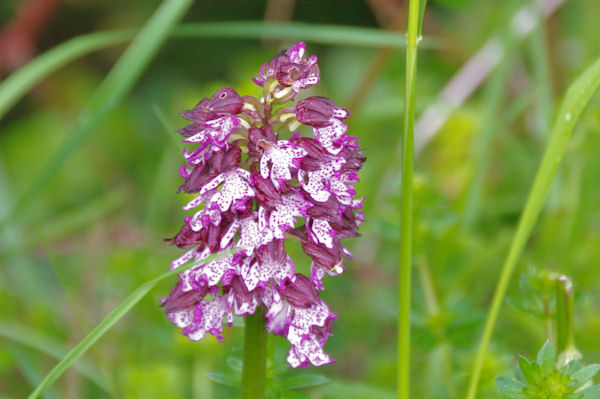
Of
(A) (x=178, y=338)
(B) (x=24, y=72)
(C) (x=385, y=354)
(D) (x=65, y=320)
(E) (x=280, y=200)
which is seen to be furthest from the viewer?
(D) (x=65, y=320)

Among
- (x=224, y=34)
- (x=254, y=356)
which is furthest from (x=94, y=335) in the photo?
(x=224, y=34)

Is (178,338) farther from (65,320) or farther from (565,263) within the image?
(565,263)

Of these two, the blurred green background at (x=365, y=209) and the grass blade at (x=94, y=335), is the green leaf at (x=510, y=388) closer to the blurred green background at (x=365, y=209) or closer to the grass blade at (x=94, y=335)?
the blurred green background at (x=365, y=209)

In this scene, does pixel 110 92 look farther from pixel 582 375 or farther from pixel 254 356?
pixel 582 375

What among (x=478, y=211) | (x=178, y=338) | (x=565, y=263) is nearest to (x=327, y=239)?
(x=178, y=338)

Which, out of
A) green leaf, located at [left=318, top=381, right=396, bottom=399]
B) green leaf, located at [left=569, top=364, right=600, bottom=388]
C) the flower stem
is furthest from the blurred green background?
green leaf, located at [left=569, top=364, right=600, bottom=388]

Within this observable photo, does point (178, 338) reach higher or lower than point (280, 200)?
higher

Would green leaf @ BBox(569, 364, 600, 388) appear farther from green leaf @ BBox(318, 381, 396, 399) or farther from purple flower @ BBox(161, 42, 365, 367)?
green leaf @ BBox(318, 381, 396, 399)
